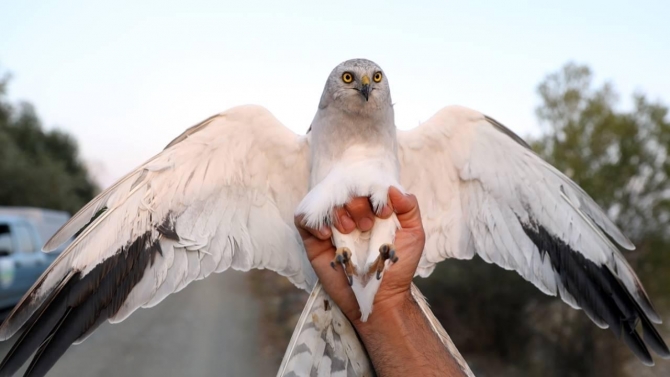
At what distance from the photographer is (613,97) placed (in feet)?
31.6

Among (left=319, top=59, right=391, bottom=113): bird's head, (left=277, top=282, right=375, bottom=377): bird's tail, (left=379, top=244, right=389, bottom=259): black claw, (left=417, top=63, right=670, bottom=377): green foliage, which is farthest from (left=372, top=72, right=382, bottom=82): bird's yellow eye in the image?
(left=417, top=63, right=670, bottom=377): green foliage

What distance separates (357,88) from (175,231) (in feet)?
5.56

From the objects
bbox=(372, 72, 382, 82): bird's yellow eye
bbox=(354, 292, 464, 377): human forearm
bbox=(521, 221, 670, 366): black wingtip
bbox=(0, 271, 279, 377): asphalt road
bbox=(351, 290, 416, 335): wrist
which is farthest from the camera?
bbox=(0, 271, 279, 377): asphalt road

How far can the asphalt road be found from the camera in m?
8.86

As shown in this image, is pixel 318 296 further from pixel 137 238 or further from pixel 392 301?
pixel 137 238

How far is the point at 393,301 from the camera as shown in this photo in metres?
3.12

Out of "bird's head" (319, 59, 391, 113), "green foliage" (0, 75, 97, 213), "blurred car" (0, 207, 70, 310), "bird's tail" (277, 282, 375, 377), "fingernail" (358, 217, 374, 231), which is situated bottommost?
"green foliage" (0, 75, 97, 213)

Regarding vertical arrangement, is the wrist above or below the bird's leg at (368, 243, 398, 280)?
below

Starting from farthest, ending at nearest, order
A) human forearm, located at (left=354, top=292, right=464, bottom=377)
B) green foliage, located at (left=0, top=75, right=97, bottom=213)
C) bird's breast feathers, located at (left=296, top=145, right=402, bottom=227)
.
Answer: green foliage, located at (left=0, top=75, right=97, bottom=213)
bird's breast feathers, located at (left=296, top=145, right=402, bottom=227)
human forearm, located at (left=354, top=292, right=464, bottom=377)

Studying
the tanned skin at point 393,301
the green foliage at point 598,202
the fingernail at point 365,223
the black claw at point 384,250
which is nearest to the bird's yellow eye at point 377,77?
the tanned skin at point 393,301

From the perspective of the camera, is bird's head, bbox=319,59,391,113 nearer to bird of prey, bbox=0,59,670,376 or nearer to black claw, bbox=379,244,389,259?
bird of prey, bbox=0,59,670,376

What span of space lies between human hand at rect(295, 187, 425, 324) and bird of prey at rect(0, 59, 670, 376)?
64 millimetres

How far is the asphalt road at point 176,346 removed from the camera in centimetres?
886

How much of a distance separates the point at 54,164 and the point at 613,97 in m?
35.1
